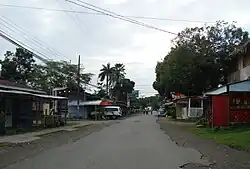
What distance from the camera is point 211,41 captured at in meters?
41.6

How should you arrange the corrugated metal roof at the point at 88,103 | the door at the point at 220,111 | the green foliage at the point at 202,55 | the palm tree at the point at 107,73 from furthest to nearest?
1. the palm tree at the point at 107,73
2. the corrugated metal roof at the point at 88,103
3. the green foliage at the point at 202,55
4. the door at the point at 220,111

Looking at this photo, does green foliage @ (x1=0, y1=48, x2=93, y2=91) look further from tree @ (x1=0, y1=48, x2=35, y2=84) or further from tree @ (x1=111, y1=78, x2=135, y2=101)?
tree @ (x1=111, y1=78, x2=135, y2=101)

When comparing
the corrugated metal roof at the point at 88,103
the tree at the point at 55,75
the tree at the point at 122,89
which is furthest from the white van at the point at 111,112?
the tree at the point at 122,89

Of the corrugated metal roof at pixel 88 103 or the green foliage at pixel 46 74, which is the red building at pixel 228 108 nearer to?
the corrugated metal roof at pixel 88 103

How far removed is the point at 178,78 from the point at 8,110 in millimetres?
17402

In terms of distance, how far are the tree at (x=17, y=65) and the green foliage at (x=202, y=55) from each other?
39783 mm

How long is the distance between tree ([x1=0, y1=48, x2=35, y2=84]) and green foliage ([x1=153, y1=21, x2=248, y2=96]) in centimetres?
3978

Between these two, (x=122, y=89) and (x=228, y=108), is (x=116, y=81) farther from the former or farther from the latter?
(x=228, y=108)

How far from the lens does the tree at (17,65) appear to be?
2967 inches

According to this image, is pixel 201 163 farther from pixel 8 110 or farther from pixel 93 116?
pixel 93 116

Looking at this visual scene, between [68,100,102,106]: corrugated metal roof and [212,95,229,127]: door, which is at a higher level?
[68,100,102,106]: corrugated metal roof

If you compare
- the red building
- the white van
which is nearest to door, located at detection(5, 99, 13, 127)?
the red building

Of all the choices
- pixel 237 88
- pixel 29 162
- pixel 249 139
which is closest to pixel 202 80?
pixel 237 88

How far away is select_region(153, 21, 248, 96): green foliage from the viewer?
4031 cm
